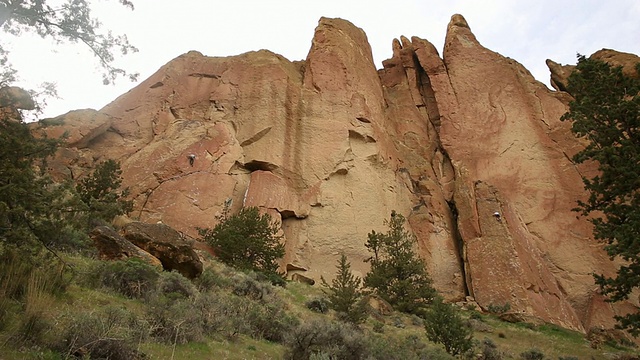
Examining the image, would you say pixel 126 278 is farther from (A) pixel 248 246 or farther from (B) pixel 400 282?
(B) pixel 400 282

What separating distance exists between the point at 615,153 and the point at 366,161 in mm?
20866

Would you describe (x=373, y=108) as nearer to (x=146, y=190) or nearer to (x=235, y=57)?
(x=235, y=57)

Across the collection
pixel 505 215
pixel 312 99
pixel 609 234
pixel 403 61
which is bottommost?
pixel 609 234

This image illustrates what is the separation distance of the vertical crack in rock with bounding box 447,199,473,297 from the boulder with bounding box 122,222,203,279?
2027 centimetres

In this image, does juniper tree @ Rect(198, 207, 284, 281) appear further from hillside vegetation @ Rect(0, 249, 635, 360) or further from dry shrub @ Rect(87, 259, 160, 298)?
dry shrub @ Rect(87, 259, 160, 298)

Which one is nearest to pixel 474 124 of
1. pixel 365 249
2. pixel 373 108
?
pixel 373 108

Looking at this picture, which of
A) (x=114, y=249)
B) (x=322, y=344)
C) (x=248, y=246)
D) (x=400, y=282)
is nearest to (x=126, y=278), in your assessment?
(x=114, y=249)

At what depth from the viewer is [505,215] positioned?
29.6 meters

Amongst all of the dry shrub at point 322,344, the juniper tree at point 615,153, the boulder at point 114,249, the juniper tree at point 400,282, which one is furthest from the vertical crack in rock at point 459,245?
the dry shrub at point 322,344

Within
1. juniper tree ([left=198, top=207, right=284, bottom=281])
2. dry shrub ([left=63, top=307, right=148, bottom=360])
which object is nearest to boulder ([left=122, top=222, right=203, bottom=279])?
dry shrub ([left=63, top=307, right=148, bottom=360])

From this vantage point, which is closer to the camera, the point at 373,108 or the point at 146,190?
the point at 146,190

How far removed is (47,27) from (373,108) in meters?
29.2

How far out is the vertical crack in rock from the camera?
94.0 feet

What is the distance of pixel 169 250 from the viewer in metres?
12.6
